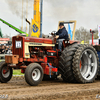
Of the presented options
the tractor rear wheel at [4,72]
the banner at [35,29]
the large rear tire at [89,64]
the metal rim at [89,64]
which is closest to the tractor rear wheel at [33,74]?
the tractor rear wheel at [4,72]

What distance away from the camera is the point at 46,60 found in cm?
623

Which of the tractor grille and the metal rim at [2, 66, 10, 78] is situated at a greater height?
the tractor grille

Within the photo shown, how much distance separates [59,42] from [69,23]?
3.35 metres

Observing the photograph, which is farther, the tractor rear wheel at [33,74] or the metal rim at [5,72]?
the metal rim at [5,72]

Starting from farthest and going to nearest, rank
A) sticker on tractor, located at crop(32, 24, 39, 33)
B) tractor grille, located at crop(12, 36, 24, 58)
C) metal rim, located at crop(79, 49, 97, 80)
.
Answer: sticker on tractor, located at crop(32, 24, 39, 33)
metal rim, located at crop(79, 49, 97, 80)
tractor grille, located at crop(12, 36, 24, 58)

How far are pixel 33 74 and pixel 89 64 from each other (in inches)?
88.8

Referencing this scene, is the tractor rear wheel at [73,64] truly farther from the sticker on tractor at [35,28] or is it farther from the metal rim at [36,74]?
the sticker on tractor at [35,28]

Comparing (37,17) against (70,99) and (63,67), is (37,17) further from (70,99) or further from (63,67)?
(70,99)

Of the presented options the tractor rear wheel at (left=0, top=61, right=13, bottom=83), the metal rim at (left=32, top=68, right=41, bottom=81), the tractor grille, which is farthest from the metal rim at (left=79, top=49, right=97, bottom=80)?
the tractor rear wheel at (left=0, top=61, right=13, bottom=83)

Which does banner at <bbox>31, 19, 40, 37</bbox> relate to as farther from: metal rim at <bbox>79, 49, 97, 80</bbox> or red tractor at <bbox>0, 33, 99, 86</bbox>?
metal rim at <bbox>79, 49, 97, 80</bbox>

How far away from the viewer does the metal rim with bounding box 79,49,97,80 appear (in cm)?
658

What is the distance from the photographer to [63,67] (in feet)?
19.6

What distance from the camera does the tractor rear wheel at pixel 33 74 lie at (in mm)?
5082

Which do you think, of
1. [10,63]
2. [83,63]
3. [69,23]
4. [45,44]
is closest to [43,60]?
[45,44]
